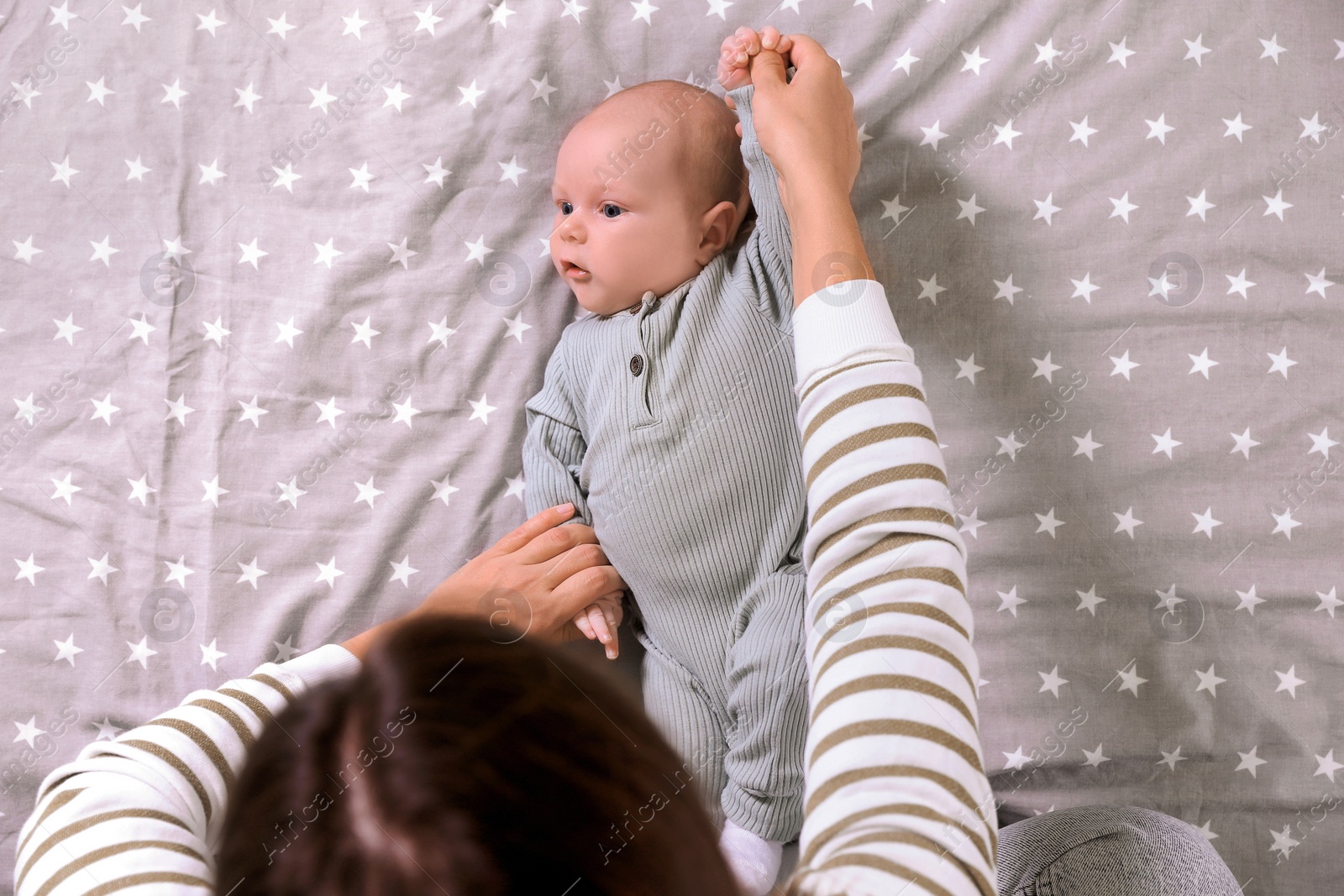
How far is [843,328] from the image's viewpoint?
2.45 ft

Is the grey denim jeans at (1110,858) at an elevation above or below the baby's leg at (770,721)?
below

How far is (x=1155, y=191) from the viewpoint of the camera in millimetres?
1188

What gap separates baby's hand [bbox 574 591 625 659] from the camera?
1169 millimetres

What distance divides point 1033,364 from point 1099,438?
0.13m

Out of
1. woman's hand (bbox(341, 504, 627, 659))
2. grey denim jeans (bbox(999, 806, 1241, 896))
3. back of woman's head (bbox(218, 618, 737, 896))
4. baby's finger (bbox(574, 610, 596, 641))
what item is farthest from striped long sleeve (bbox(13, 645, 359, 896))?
grey denim jeans (bbox(999, 806, 1241, 896))

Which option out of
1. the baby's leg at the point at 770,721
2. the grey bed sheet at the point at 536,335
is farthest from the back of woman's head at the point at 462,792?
the grey bed sheet at the point at 536,335

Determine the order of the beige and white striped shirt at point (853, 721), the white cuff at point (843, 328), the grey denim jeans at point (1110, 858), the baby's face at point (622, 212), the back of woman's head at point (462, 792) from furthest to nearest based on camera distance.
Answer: the baby's face at point (622, 212), the grey denim jeans at point (1110, 858), the white cuff at point (843, 328), the beige and white striped shirt at point (853, 721), the back of woman's head at point (462, 792)

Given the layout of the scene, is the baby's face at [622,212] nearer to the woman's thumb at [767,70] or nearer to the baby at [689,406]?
the baby at [689,406]

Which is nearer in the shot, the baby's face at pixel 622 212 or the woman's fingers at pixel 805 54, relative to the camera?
the woman's fingers at pixel 805 54

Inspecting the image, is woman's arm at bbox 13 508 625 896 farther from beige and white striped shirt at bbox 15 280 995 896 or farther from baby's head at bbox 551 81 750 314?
baby's head at bbox 551 81 750 314

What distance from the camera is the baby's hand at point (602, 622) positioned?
1.17m

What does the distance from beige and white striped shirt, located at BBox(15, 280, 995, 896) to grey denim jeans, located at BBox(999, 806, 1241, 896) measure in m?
0.28

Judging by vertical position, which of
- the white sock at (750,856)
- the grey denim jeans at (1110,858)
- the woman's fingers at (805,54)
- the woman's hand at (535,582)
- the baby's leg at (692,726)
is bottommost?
the white sock at (750,856)

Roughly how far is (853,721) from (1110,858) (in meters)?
0.43
